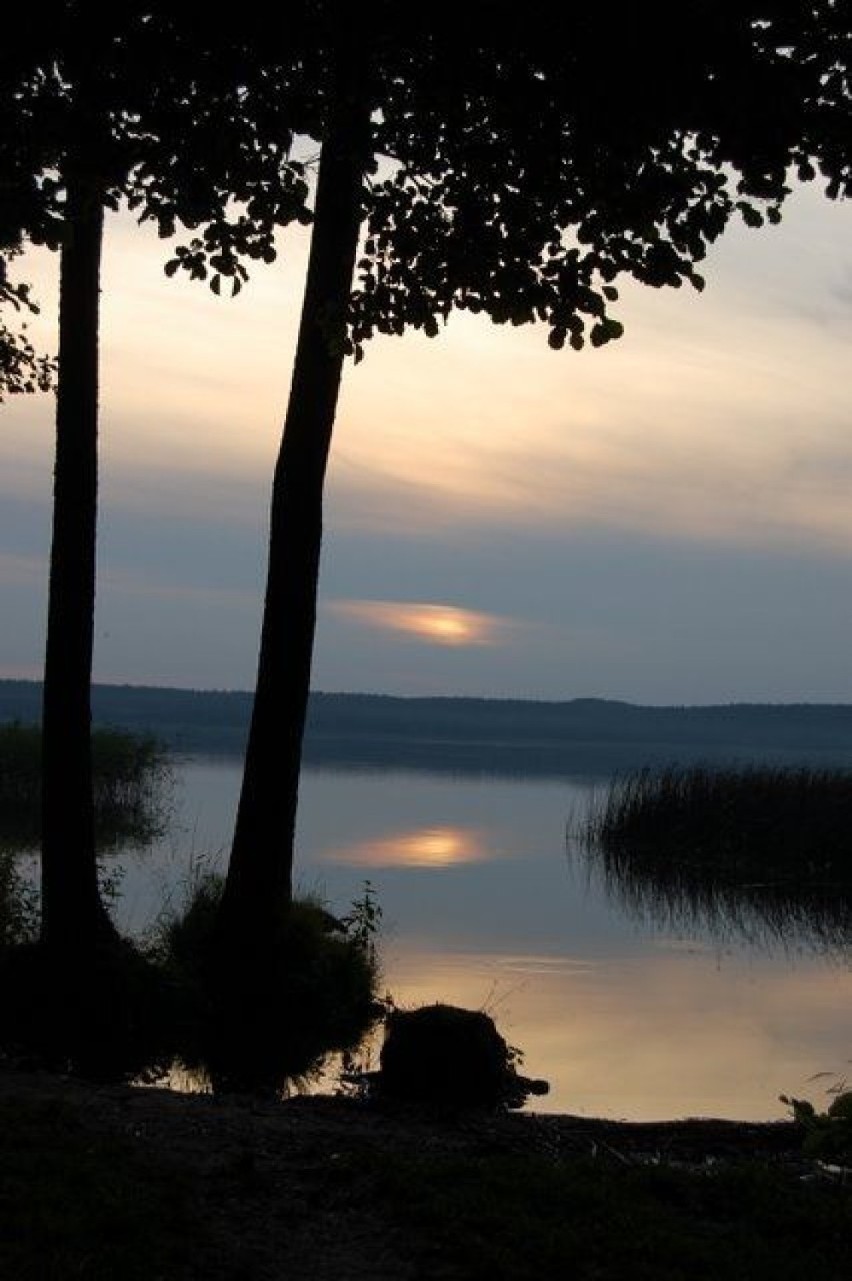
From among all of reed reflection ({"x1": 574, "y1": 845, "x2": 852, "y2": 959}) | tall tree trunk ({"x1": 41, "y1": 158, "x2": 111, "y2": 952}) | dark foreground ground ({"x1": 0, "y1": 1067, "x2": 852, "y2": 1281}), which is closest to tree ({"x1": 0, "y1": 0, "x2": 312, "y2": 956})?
tall tree trunk ({"x1": 41, "y1": 158, "x2": 111, "y2": 952})

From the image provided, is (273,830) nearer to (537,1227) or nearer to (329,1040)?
(329,1040)

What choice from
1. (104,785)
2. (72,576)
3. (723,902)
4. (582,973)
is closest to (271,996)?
(72,576)

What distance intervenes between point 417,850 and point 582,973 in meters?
18.2

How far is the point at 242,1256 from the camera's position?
746 cm

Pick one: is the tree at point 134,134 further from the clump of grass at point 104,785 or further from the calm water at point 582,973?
the clump of grass at point 104,785

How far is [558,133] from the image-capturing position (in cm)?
965

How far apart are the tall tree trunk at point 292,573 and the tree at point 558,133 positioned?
225 centimetres

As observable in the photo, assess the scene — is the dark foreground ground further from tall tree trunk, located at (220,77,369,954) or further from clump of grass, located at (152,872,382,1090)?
tall tree trunk, located at (220,77,369,954)

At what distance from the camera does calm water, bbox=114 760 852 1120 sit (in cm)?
1439

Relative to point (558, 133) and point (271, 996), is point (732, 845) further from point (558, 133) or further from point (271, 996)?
point (558, 133)

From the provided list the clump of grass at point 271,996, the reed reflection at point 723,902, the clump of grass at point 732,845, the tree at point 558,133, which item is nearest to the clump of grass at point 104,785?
the clump of grass at point 732,845

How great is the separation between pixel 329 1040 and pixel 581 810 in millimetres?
40864

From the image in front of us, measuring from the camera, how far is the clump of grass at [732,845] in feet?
90.7

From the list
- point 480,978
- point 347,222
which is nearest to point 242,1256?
point 347,222
